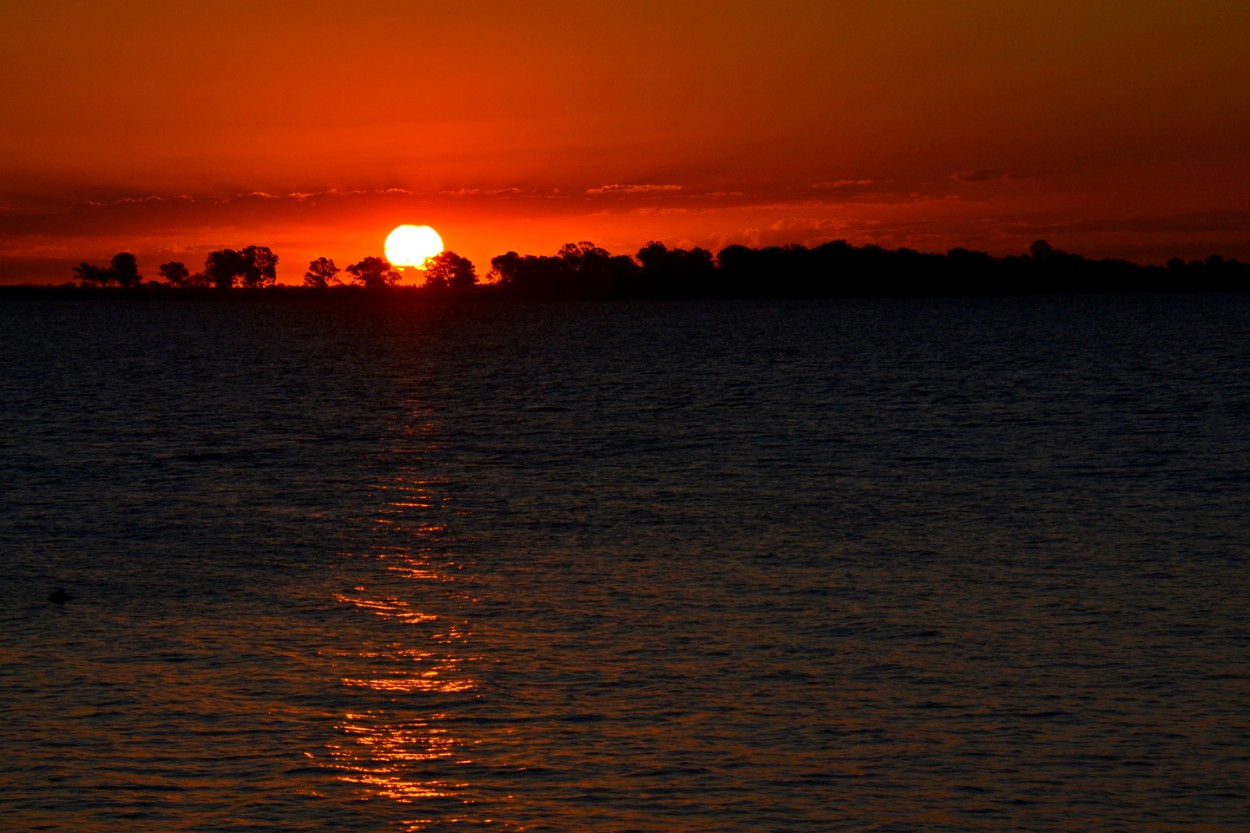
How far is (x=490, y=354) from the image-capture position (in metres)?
128

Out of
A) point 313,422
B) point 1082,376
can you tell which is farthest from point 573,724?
point 1082,376

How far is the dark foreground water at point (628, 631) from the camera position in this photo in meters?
13.7

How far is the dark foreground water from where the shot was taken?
13.7 metres

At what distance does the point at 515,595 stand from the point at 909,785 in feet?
33.2

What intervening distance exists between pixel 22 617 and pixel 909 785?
1469cm

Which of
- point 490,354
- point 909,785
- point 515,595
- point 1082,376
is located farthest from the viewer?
point 490,354

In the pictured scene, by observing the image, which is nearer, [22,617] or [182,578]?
[22,617]

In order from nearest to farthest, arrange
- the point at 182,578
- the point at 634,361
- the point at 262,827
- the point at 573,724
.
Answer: the point at 262,827
the point at 573,724
the point at 182,578
the point at 634,361

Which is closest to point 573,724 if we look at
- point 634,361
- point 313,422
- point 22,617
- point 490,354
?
point 22,617

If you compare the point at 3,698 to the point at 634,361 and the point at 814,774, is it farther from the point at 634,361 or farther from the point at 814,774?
the point at 634,361

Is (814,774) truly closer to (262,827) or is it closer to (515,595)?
(262,827)

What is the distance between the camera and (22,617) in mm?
21000

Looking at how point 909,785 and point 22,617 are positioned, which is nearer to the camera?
point 909,785

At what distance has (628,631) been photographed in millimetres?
19875
